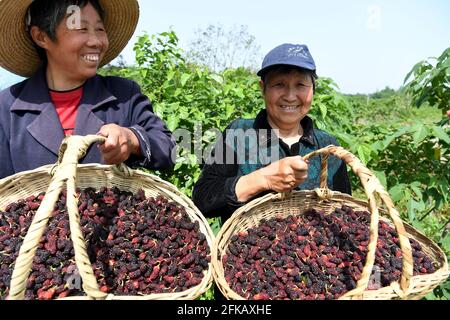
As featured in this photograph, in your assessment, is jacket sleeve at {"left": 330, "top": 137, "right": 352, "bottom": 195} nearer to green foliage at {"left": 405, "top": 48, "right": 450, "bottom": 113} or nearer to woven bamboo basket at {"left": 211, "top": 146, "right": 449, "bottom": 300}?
woven bamboo basket at {"left": 211, "top": 146, "right": 449, "bottom": 300}

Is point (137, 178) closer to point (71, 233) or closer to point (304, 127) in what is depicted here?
point (71, 233)

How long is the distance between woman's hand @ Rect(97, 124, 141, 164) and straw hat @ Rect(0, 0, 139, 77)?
27.6 inches

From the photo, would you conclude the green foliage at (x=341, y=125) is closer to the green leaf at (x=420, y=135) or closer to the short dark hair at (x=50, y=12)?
the green leaf at (x=420, y=135)

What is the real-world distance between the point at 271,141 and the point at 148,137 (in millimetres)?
542

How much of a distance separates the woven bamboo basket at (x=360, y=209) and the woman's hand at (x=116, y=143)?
1.57 feet

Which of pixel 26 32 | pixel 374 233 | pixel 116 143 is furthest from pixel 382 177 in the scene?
pixel 26 32

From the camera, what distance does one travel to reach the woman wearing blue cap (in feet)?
6.04

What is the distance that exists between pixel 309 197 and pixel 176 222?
1.97 feet

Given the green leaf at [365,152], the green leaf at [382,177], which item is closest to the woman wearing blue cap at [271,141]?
the green leaf at [365,152]

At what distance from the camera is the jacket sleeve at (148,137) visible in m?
1.83

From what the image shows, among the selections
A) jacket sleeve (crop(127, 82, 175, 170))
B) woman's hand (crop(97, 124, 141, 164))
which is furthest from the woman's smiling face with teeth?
woman's hand (crop(97, 124, 141, 164))

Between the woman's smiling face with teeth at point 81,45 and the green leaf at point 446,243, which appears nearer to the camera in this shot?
the woman's smiling face with teeth at point 81,45
